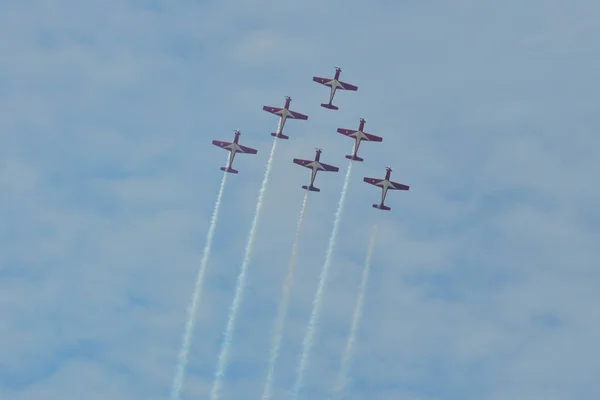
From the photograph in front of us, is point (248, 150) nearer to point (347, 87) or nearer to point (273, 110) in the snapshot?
point (273, 110)

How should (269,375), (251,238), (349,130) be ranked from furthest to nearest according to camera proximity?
1. (349,130)
2. (251,238)
3. (269,375)

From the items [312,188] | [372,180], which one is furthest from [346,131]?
[312,188]

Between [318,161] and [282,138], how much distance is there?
664cm

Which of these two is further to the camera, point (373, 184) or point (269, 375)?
point (373, 184)

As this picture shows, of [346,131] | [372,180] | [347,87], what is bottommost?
[372,180]

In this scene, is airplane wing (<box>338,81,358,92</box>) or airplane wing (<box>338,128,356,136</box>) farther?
airplane wing (<box>338,81,358,92</box>)

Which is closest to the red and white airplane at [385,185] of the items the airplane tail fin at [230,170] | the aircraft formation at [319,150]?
the aircraft formation at [319,150]

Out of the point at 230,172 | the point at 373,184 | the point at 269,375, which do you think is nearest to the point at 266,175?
the point at 230,172

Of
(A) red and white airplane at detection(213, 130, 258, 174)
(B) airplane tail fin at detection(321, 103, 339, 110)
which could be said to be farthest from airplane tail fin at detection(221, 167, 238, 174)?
(B) airplane tail fin at detection(321, 103, 339, 110)

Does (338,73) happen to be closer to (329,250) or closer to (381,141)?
(381,141)

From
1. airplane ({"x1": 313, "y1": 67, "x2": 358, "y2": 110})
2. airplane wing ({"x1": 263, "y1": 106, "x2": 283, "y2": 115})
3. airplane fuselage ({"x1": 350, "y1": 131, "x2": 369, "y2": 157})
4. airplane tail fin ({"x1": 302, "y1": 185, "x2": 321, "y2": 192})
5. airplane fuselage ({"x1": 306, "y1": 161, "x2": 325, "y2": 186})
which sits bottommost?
airplane tail fin ({"x1": 302, "y1": 185, "x2": 321, "y2": 192})

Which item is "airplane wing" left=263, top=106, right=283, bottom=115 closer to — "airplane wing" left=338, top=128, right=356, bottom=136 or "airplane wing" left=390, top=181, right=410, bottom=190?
"airplane wing" left=338, top=128, right=356, bottom=136

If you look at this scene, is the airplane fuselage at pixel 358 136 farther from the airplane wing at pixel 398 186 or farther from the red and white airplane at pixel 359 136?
the airplane wing at pixel 398 186

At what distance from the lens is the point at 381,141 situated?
7101 inches
